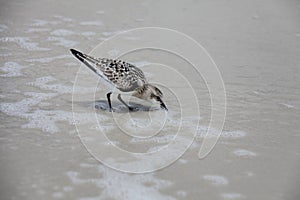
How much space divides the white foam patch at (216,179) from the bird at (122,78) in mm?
1301

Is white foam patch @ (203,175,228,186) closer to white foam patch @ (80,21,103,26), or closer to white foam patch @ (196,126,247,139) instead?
white foam patch @ (196,126,247,139)

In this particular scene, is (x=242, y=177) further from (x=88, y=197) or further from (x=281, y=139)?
(x=88, y=197)

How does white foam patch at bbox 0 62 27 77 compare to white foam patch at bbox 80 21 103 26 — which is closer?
white foam patch at bbox 0 62 27 77

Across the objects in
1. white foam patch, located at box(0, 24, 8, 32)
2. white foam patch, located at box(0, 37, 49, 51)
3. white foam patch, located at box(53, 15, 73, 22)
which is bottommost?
white foam patch, located at box(0, 37, 49, 51)

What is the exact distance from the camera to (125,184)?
346 centimetres

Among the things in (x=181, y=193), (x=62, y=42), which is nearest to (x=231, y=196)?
(x=181, y=193)

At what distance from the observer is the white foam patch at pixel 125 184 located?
10.9 feet

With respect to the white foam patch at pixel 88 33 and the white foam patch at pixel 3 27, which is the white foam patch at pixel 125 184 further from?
the white foam patch at pixel 3 27

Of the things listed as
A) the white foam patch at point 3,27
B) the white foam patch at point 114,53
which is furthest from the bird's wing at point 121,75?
the white foam patch at point 3,27

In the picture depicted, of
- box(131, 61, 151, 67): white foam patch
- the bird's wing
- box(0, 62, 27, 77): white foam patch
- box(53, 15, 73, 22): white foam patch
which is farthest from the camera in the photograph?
box(53, 15, 73, 22): white foam patch

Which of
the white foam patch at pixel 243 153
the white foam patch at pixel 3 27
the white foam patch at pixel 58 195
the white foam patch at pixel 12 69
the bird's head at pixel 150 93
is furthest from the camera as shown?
the white foam patch at pixel 3 27

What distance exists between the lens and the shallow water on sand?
3479 millimetres

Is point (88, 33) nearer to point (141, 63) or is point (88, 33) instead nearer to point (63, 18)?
point (63, 18)

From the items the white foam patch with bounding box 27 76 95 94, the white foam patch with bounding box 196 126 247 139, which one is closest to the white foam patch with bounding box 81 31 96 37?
the white foam patch with bounding box 27 76 95 94
